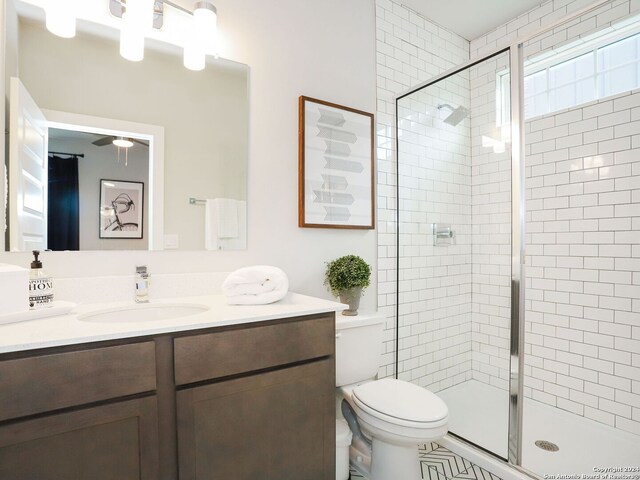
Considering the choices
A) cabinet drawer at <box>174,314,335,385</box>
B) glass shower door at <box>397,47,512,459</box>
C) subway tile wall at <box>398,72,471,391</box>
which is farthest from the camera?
subway tile wall at <box>398,72,471,391</box>

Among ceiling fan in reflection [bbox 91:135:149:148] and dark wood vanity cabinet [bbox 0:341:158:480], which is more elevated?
ceiling fan in reflection [bbox 91:135:149:148]

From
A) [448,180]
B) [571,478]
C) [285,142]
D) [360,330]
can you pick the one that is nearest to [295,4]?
[285,142]

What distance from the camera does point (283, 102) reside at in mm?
1912

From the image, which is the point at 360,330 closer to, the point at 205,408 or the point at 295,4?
the point at 205,408

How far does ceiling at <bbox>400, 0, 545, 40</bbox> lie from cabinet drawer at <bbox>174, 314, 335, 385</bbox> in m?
2.31

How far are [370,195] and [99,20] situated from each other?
5.17 feet

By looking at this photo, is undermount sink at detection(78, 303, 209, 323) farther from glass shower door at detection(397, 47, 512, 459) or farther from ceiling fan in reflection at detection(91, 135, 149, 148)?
glass shower door at detection(397, 47, 512, 459)

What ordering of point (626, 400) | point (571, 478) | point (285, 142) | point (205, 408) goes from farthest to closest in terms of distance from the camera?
point (626, 400)
point (285, 142)
point (571, 478)
point (205, 408)

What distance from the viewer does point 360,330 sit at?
1807mm

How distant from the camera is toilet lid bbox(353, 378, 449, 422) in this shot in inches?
58.2

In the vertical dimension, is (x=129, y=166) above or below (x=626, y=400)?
above

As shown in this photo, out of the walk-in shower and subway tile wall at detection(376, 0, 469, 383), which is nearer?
the walk-in shower

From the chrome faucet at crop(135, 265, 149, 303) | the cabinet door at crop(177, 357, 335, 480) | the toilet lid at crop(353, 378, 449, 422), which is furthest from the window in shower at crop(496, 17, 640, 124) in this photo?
the chrome faucet at crop(135, 265, 149, 303)

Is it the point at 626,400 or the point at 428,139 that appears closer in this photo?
the point at 626,400
